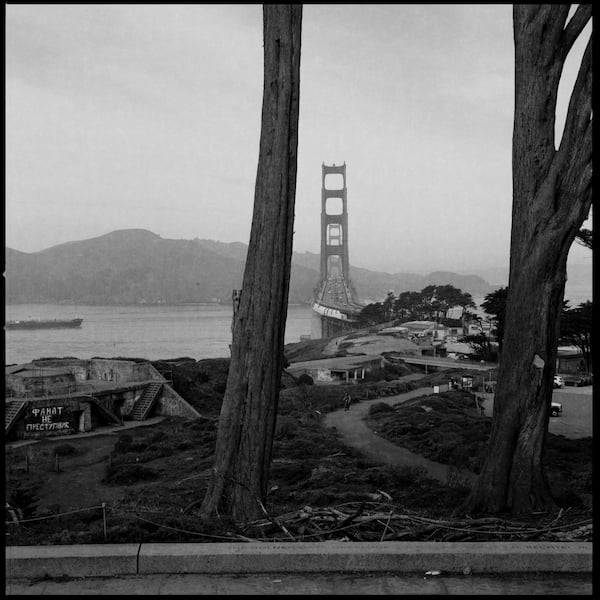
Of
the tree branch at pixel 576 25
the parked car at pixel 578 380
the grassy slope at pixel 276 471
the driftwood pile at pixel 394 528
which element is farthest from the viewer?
the parked car at pixel 578 380

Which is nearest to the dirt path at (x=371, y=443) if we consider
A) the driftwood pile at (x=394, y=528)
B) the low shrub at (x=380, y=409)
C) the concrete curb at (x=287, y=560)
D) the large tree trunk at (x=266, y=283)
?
the low shrub at (x=380, y=409)

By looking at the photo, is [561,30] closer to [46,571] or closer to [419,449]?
[46,571]

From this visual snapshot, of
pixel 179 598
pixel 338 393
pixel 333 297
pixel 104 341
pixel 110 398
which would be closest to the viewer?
pixel 179 598

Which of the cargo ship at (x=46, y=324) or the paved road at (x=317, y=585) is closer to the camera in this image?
the paved road at (x=317, y=585)

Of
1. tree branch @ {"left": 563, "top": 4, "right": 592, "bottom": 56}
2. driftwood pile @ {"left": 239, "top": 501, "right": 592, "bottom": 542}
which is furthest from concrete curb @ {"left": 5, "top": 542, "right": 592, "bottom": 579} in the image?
tree branch @ {"left": 563, "top": 4, "right": 592, "bottom": 56}

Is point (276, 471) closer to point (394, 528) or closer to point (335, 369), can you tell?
point (394, 528)

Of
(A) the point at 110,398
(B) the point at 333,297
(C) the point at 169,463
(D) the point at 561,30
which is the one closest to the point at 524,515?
(D) the point at 561,30

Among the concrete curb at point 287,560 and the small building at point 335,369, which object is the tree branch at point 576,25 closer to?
the concrete curb at point 287,560
